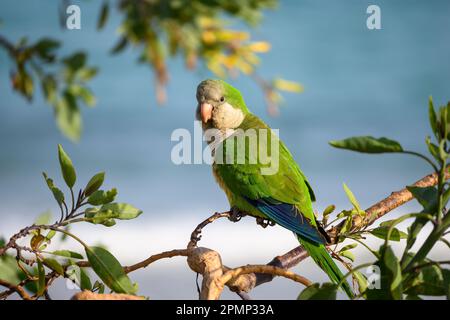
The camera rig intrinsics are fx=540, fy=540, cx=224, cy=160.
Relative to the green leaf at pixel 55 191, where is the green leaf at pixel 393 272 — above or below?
below

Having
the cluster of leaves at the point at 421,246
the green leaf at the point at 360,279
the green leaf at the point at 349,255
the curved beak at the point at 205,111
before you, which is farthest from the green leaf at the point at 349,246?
the curved beak at the point at 205,111

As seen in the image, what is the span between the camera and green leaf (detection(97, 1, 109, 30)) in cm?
55

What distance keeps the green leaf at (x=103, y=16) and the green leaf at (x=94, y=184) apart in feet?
1.91

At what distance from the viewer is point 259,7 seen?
55 centimetres

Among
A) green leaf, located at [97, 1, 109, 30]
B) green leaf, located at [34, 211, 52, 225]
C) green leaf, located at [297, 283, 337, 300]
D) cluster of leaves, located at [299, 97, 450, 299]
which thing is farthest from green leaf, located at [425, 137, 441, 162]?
green leaf, located at [34, 211, 52, 225]

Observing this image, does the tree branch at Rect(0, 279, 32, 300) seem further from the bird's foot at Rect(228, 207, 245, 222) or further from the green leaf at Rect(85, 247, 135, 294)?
the bird's foot at Rect(228, 207, 245, 222)

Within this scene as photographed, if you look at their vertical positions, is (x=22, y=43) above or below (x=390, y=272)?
above

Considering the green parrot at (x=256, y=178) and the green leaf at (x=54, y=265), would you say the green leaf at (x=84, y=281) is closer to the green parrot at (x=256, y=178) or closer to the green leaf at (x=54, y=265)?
the green leaf at (x=54, y=265)

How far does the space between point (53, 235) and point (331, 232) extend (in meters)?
0.70

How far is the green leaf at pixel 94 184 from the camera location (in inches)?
43.0

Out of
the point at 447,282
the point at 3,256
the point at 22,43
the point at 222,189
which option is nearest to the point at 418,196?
the point at 447,282

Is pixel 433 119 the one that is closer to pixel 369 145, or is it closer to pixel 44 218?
pixel 369 145
